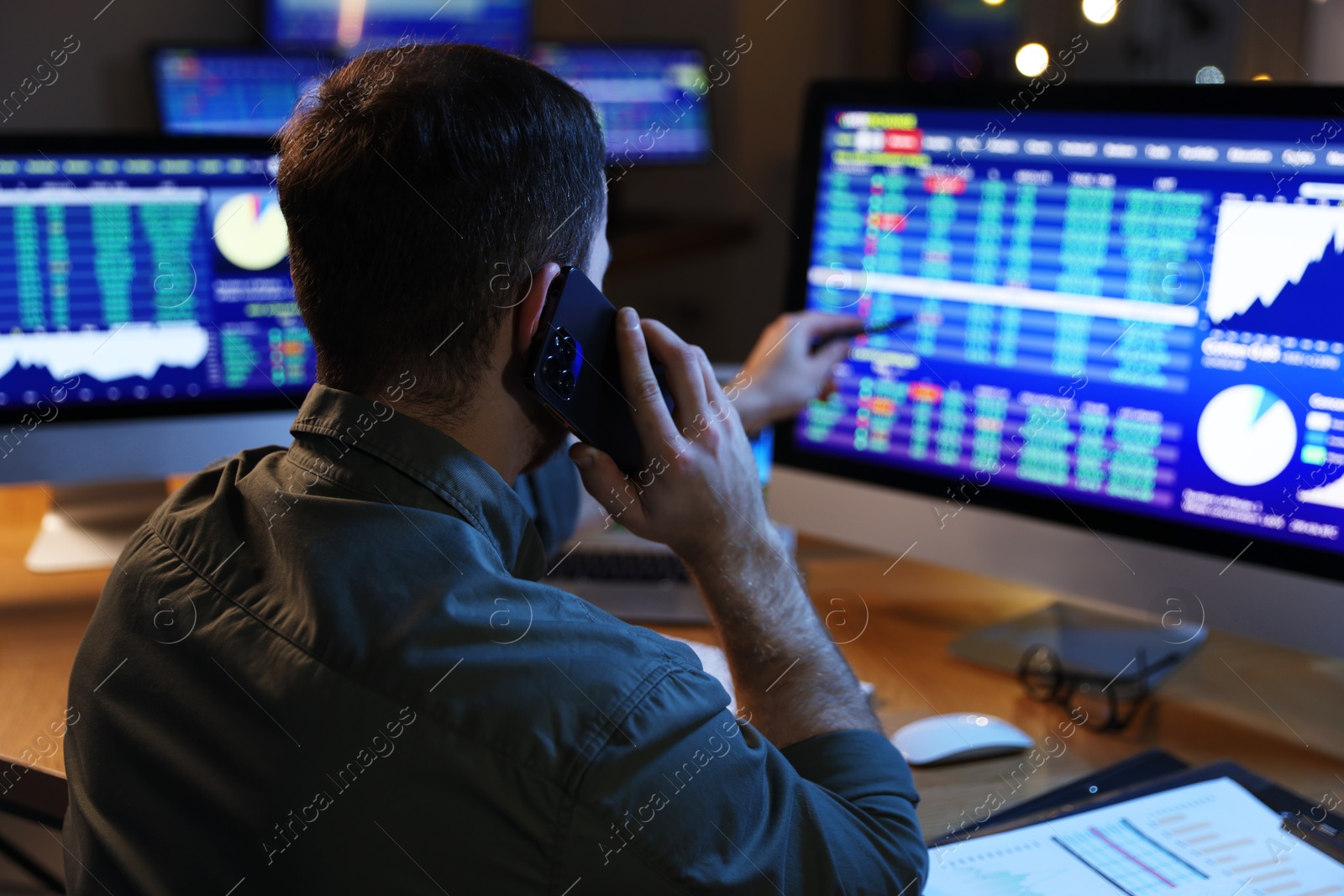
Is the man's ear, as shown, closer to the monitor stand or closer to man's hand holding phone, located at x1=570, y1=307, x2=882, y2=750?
man's hand holding phone, located at x1=570, y1=307, x2=882, y2=750

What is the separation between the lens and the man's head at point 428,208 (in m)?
0.65

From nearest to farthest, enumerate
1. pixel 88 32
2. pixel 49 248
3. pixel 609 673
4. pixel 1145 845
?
pixel 609 673
pixel 1145 845
pixel 49 248
pixel 88 32

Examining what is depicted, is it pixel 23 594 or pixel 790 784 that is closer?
pixel 790 784

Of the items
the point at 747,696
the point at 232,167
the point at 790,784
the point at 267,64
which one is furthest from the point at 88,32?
the point at 790,784

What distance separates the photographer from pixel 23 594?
123 centimetres

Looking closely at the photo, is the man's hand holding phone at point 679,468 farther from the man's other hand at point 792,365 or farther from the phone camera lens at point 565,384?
Result: the man's other hand at point 792,365

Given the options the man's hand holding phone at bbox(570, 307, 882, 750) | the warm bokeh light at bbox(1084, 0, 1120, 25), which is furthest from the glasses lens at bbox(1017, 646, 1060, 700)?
the warm bokeh light at bbox(1084, 0, 1120, 25)

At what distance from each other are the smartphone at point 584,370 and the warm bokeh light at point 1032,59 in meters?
1.88

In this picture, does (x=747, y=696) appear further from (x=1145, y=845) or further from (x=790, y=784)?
(x=1145, y=845)

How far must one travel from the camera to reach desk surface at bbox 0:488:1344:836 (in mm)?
896

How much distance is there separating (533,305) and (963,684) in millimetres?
599

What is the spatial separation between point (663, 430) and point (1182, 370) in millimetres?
496

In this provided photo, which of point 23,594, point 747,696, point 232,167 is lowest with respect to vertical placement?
point 23,594

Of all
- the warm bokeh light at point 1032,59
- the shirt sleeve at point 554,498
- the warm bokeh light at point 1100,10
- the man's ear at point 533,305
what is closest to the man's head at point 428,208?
the man's ear at point 533,305
